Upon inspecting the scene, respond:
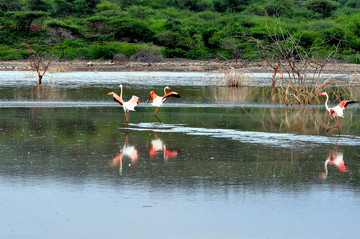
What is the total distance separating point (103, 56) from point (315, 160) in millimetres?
46926

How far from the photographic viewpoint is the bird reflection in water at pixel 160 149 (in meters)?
10.0

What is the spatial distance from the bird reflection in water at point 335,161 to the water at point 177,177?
15 millimetres

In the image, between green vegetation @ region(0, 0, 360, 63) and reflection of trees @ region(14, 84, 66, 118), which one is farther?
green vegetation @ region(0, 0, 360, 63)

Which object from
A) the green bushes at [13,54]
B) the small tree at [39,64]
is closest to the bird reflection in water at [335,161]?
the small tree at [39,64]

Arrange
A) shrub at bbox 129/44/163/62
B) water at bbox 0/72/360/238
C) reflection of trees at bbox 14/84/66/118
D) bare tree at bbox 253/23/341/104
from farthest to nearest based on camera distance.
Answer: shrub at bbox 129/44/163/62 → reflection of trees at bbox 14/84/66/118 → bare tree at bbox 253/23/341/104 → water at bbox 0/72/360/238

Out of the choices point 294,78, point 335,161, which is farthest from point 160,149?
point 294,78

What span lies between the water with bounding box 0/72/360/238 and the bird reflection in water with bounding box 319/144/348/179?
0.01 metres

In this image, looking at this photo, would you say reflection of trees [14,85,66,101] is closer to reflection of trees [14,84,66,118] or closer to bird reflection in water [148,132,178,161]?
reflection of trees [14,84,66,118]

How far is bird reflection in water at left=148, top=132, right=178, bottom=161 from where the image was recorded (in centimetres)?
1002

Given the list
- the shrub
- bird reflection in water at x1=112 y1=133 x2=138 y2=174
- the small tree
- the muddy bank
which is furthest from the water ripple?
the shrub

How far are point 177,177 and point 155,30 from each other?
55.3m

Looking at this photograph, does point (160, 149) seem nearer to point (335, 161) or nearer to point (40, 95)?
point (335, 161)

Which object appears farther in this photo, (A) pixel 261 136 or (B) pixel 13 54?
(B) pixel 13 54

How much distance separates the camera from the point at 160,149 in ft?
34.9
